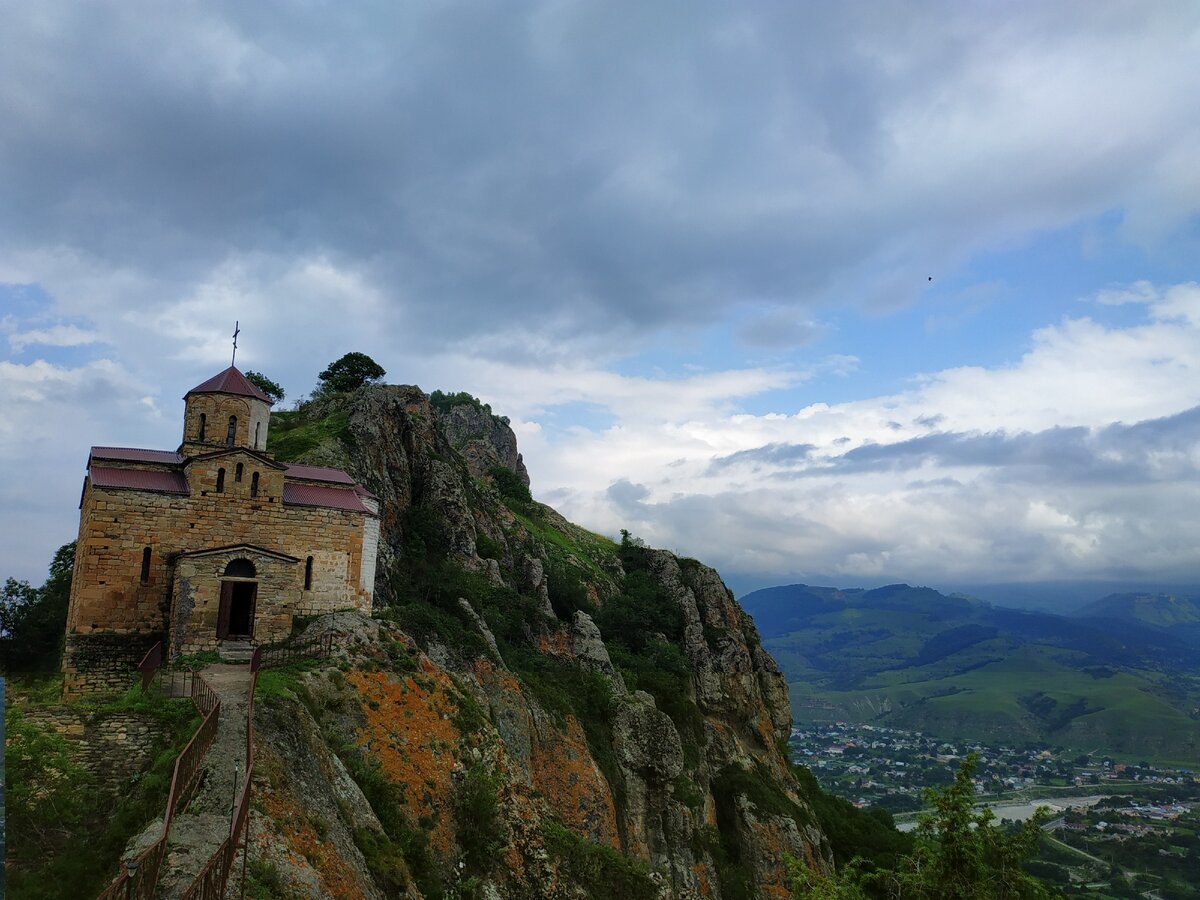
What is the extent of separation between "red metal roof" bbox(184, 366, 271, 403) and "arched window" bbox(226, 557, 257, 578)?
31.5 ft

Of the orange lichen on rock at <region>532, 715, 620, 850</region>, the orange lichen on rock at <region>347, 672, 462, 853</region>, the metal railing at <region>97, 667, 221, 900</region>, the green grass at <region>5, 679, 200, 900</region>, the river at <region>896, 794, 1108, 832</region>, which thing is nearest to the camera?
the metal railing at <region>97, 667, 221, 900</region>

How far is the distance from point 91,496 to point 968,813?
1321 inches

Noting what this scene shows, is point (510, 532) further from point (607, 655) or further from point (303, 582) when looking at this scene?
point (303, 582)

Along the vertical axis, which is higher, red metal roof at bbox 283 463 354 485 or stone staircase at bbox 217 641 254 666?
red metal roof at bbox 283 463 354 485

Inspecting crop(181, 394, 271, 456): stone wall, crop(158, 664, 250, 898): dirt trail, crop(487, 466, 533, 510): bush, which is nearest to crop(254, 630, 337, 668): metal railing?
crop(158, 664, 250, 898): dirt trail

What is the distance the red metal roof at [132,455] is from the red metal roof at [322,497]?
4.89 m

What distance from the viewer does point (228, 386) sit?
121ft

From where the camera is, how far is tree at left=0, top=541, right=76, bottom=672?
137ft

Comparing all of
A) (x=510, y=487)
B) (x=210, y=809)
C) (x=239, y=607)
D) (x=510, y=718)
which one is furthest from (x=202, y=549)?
(x=510, y=487)

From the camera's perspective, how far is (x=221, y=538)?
32594 millimetres

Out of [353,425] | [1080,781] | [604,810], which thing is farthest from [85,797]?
[1080,781]

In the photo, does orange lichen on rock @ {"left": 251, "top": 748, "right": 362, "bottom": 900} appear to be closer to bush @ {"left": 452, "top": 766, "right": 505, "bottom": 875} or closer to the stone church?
bush @ {"left": 452, "top": 766, "right": 505, "bottom": 875}

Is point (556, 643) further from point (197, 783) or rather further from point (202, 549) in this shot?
point (197, 783)

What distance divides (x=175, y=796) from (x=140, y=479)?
69.8ft
